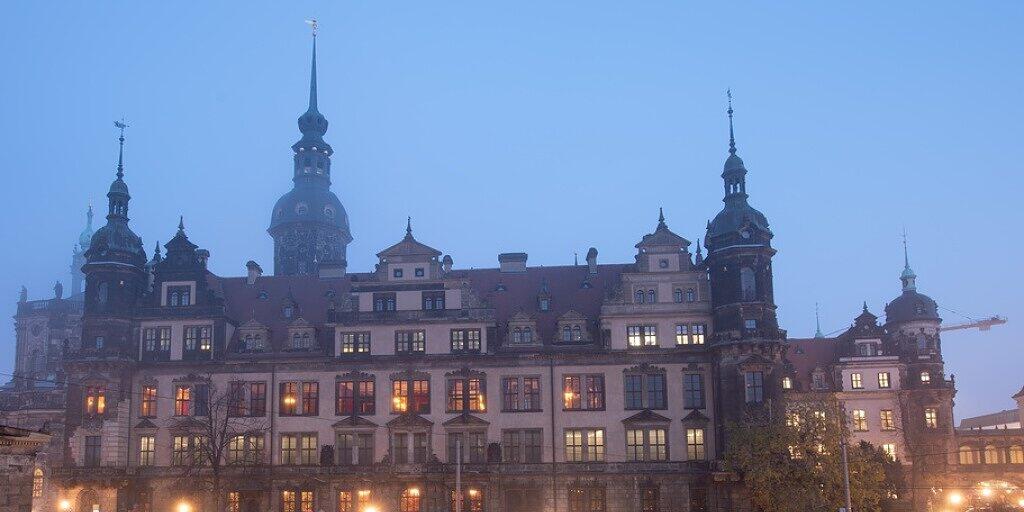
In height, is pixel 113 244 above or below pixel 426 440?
above

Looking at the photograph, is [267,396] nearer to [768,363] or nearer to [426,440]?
[426,440]

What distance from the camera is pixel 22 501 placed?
28.0m

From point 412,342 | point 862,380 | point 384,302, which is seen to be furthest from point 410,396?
point 862,380

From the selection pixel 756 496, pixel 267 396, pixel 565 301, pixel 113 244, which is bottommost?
pixel 756 496

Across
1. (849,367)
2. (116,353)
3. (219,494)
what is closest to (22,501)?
(219,494)

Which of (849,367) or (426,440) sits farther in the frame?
(849,367)

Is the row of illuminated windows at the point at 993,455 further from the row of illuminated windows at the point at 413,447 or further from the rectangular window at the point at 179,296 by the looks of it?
the rectangular window at the point at 179,296

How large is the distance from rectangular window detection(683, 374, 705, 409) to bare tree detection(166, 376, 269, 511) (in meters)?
31.0

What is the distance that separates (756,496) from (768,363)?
9927mm

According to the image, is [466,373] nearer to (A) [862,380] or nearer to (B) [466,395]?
(B) [466,395]

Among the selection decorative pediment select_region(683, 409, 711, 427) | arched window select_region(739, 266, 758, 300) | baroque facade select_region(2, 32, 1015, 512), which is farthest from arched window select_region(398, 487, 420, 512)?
arched window select_region(739, 266, 758, 300)

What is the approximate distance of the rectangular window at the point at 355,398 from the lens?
73.8 m

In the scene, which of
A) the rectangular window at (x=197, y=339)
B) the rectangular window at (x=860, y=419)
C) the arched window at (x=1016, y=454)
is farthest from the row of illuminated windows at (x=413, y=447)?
the arched window at (x=1016, y=454)

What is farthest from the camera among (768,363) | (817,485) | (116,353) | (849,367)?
(849,367)
